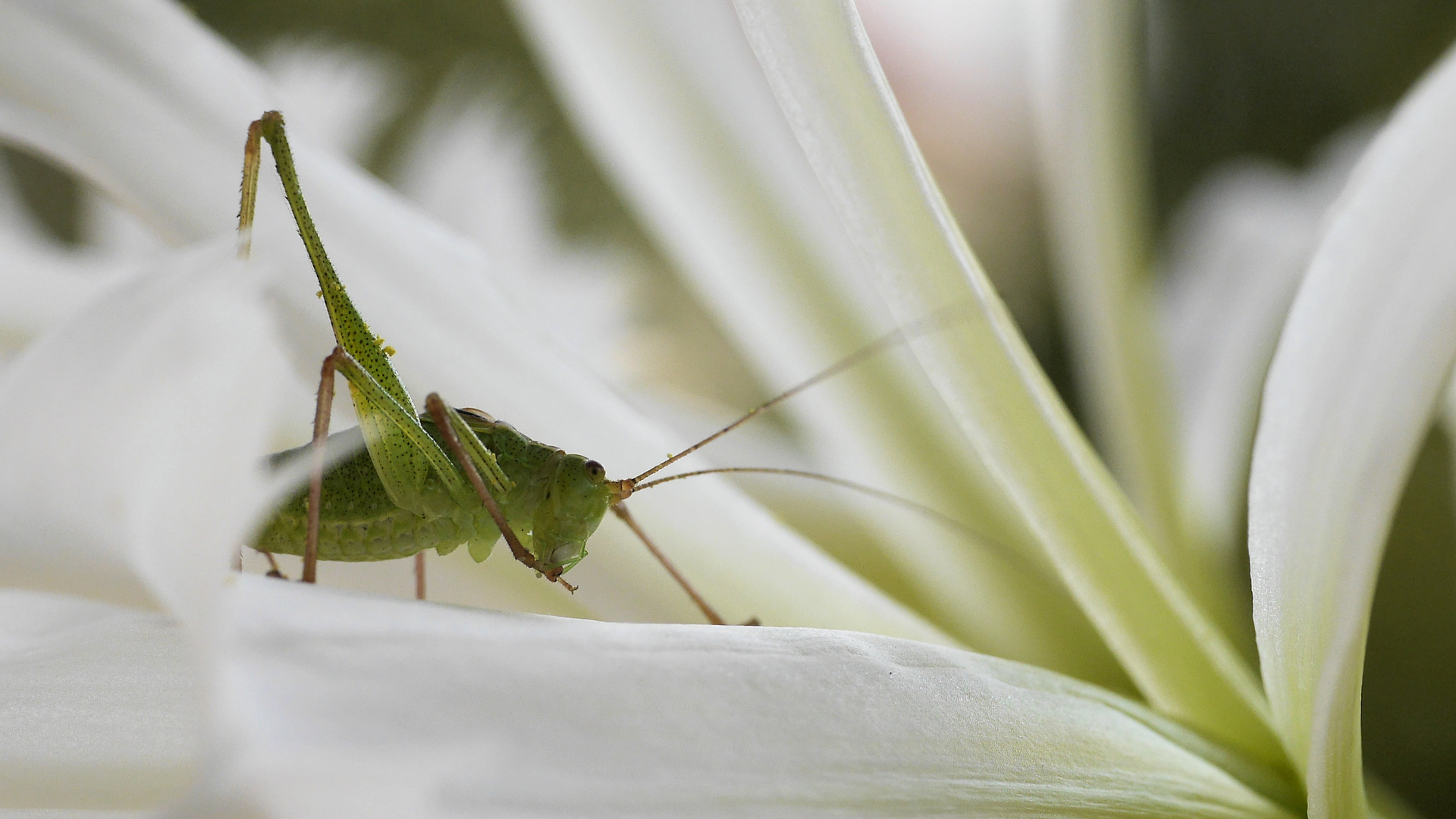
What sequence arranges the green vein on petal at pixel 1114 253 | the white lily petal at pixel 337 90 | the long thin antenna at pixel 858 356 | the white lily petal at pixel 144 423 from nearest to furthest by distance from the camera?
the white lily petal at pixel 144 423 < the long thin antenna at pixel 858 356 < the green vein on petal at pixel 1114 253 < the white lily petal at pixel 337 90

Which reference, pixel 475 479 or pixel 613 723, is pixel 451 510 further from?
pixel 613 723

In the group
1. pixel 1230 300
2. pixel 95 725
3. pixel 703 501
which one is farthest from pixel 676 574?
pixel 1230 300

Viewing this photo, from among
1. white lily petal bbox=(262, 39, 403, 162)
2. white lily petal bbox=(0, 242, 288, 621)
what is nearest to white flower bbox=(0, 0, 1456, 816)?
white lily petal bbox=(0, 242, 288, 621)

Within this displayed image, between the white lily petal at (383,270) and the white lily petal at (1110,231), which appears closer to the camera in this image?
the white lily petal at (383,270)

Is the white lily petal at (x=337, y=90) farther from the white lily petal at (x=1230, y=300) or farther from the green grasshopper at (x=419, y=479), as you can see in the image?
the white lily petal at (x=1230, y=300)

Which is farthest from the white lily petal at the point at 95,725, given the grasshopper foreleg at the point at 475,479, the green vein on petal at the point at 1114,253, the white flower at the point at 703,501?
the green vein on petal at the point at 1114,253

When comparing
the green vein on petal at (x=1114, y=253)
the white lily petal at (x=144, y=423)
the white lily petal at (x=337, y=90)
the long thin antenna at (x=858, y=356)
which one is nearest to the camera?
the white lily petal at (x=144, y=423)

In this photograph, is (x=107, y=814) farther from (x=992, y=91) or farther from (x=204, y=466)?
(x=992, y=91)

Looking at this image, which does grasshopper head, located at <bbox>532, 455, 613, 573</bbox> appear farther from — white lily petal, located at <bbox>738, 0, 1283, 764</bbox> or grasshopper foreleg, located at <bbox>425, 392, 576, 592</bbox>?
white lily petal, located at <bbox>738, 0, 1283, 764</bbox>

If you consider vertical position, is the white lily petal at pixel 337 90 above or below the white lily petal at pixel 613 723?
above
